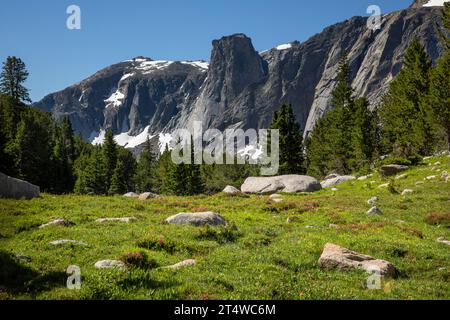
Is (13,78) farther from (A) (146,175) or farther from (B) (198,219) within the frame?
(B) (198,219)

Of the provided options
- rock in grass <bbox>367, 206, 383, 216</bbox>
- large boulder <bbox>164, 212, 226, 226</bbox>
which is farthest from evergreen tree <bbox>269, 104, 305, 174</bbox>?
large boulder <bbox>164, 212, 226, 226</bbox>

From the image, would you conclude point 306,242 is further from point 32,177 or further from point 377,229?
point 32,177

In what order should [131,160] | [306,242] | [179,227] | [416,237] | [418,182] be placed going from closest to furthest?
[306,242] → [416,237] → [179,227] → [418,182] → [131,160]

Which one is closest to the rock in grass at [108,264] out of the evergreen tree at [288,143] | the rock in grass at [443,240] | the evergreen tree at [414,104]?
the rock in grass at [443,240]

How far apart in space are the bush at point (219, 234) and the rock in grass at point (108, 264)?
233 inches

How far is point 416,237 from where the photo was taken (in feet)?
62.7

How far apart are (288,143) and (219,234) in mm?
52608

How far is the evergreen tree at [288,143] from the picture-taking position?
69.6 m

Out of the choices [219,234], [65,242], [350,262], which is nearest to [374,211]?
[219,234]

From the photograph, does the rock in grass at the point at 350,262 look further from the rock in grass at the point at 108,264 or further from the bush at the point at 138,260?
the rock in grass at the point at 108,264

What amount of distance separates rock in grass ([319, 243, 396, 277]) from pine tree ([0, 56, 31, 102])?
81090mm

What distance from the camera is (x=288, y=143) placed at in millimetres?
70188

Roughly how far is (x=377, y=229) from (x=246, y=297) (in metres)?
12.9
